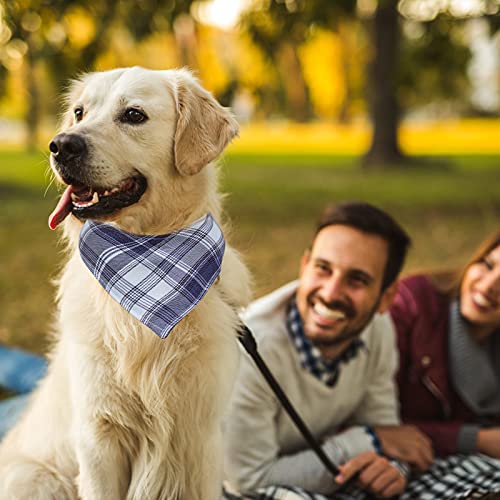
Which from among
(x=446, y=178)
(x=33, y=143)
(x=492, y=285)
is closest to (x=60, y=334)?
(x=492, y=285)

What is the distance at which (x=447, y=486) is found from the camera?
8.64 feet

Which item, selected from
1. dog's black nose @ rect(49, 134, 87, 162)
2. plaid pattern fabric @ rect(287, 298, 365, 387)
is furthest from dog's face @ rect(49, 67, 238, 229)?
plaid pattern fabric @ rect(287, 298, 365, 387)

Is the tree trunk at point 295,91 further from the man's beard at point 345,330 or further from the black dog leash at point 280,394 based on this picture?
the black dog leash at point 280,394

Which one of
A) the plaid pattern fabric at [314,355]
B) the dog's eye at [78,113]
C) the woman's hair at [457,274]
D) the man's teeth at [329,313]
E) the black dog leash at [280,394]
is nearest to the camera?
the dog's eye at [78,113]

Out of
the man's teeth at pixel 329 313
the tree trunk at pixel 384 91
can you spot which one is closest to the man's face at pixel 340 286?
the man's teeth at pixel 329 313

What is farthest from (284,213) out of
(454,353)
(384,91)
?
(454,353)

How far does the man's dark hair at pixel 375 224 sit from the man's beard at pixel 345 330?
0.17 m

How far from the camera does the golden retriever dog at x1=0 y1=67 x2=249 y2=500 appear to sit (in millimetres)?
1891

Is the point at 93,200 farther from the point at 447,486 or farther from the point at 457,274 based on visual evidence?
the point at 457,274

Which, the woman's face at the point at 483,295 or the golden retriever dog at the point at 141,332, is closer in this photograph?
the golden retriever dog at the point at 141,332

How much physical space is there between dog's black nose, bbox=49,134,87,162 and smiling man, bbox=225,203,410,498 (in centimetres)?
119

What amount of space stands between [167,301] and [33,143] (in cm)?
2069

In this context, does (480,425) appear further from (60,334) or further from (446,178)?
(446,178)

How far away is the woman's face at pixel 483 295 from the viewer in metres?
3.00
